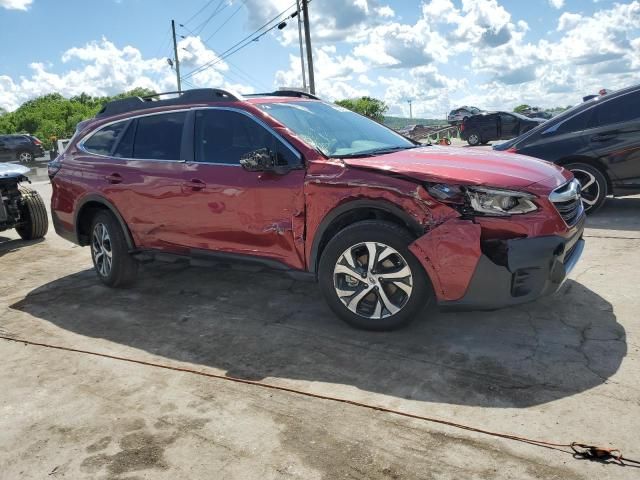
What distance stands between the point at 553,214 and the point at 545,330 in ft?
2.60

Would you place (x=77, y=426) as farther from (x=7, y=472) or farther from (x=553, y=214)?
(x=553, y=214)

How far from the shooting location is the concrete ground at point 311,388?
8.08 ft

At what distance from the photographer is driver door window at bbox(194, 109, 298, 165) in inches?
159

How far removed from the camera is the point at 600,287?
434 centimetres

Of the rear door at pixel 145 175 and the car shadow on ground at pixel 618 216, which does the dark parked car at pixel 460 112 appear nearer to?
the car shadow on ground at pixel 618 216

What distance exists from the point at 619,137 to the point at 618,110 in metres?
0.38

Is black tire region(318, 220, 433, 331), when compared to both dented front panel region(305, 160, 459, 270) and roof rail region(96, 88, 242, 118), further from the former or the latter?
roof rail region(96, 88, 242, 118)

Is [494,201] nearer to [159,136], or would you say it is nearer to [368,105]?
[159,136]

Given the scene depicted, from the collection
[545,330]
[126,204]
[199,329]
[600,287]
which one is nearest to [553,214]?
[545,330]

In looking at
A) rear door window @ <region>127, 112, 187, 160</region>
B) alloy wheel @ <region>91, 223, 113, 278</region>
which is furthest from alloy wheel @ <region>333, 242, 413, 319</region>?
alloy wheel @ <region>91, 223, 113, 278</region>

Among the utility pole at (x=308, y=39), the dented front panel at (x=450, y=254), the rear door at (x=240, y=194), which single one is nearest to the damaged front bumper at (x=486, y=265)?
the dented front panel at (x=450, y=254)

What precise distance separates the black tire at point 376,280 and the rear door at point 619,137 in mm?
4293

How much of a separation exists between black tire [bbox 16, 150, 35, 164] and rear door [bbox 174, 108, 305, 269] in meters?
27.9

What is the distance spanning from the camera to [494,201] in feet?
10.8
